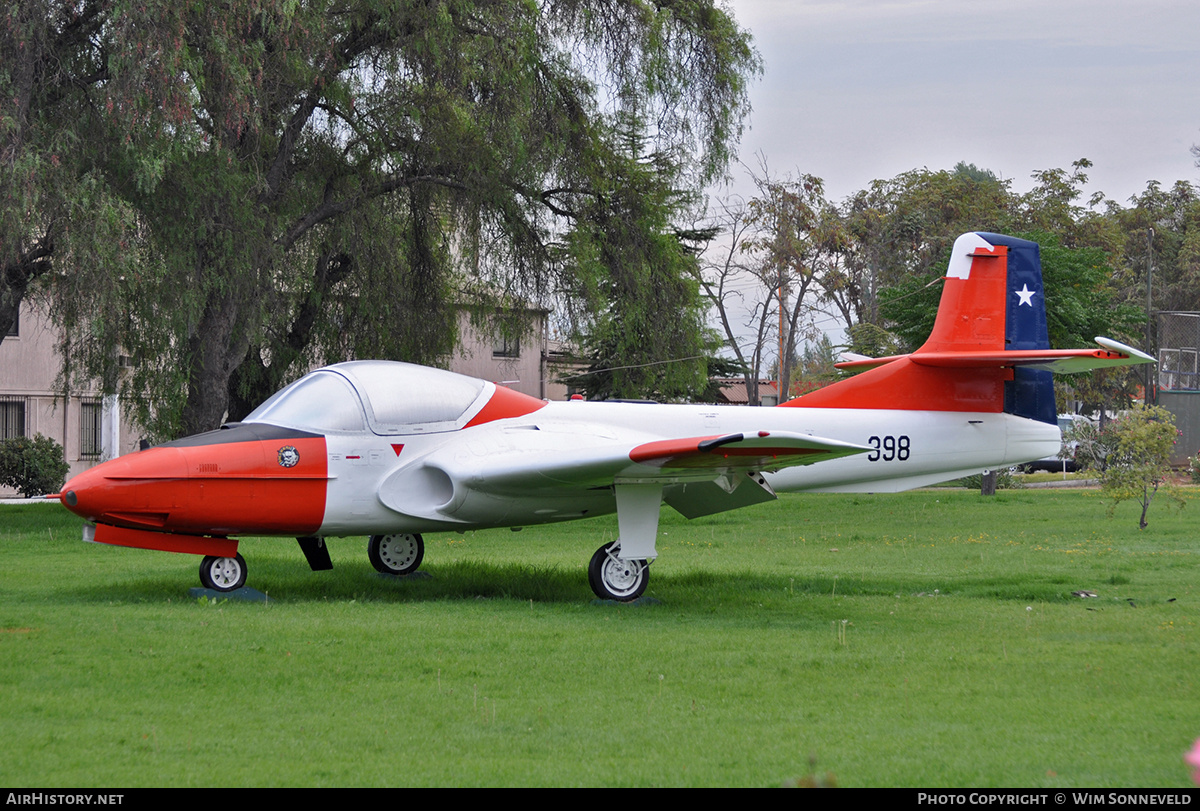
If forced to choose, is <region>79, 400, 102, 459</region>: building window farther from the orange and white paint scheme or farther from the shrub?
the orange and white paint scheme

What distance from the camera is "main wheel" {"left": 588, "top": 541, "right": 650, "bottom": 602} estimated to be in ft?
37.7

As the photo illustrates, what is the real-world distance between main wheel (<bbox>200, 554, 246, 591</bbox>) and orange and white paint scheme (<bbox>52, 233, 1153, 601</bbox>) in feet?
0.05

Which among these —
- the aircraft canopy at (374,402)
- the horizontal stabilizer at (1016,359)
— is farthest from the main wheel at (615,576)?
the horizontal stabilizer at (1016,359)

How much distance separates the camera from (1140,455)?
834 inches

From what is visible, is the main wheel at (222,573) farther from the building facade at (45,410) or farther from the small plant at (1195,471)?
the small plant at (1195,471)

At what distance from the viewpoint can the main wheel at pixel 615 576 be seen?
11.5m

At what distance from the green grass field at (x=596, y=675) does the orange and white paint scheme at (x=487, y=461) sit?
0.75m

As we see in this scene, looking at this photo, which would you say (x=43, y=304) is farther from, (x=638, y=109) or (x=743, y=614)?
(x=743, y=614)

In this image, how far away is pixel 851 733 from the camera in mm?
5984

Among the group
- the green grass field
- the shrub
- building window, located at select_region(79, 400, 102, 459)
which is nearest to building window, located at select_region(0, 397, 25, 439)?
building window, located at select_region(79, 400, 102, 459)

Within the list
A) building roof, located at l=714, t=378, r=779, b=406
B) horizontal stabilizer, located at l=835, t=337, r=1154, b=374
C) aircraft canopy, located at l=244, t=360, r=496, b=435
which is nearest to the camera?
aircraft canopy, located at l=244, t=360, r=496, b=435

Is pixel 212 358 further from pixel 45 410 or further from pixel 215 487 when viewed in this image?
pixel 45 410

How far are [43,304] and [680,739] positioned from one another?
17.3 metres

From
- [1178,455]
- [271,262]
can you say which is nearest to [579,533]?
[271,262]
